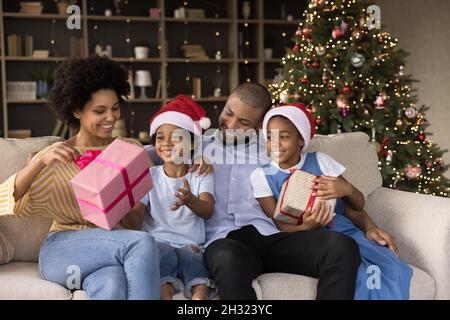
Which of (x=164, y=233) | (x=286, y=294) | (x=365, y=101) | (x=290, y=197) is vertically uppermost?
(x=365, y=101)

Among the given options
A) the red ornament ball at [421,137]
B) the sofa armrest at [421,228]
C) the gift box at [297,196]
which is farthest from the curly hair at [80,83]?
the red ornament ball at [421,137]

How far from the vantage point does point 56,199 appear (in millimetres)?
2064

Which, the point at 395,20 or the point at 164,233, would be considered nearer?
the point at 164,233

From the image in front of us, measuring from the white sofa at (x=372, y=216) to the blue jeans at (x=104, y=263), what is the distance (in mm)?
54

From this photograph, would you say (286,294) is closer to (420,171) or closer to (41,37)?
(420,171)

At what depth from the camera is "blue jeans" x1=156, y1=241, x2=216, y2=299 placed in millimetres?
1930

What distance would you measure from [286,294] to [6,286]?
0.89 metres

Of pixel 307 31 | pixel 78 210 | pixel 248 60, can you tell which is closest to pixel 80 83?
pixel 78 210

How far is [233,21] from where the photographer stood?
6129 mm

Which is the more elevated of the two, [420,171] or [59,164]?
[59,164]

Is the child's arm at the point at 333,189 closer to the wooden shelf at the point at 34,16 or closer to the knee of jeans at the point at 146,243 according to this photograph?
the knee of jeans at the point at 146,243

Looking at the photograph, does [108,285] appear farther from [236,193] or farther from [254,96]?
→ [254,96]

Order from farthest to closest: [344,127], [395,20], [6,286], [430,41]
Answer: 1. [395,20]
2. [430,41]
3. [344,127]
4. [6,286]

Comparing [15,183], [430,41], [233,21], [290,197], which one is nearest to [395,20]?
[430,41]
